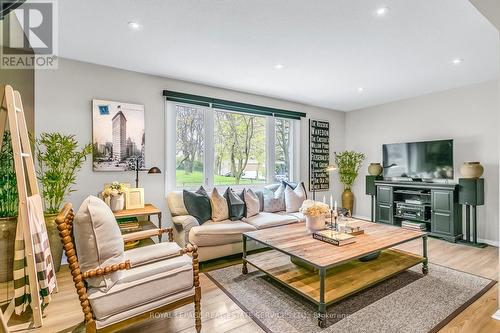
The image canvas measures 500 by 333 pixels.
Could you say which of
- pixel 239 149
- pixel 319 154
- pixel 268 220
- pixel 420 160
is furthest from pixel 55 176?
pixel 420 160

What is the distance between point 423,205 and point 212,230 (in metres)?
3.61

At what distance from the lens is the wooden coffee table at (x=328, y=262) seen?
1964mm

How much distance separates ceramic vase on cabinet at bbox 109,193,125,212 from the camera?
2.88 m

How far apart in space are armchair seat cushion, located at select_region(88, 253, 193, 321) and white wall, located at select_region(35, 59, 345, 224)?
6.68 ft

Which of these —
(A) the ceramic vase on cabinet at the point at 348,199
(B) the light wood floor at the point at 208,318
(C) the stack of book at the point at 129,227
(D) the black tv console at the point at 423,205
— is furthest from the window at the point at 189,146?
(D) the black tv console at the point at 423,205

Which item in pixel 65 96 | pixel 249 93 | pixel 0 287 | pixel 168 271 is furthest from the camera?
pixel 249 93

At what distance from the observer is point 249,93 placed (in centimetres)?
446

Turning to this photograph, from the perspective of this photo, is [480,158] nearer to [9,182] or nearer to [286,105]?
[286,105]

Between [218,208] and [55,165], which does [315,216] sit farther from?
[55,165]

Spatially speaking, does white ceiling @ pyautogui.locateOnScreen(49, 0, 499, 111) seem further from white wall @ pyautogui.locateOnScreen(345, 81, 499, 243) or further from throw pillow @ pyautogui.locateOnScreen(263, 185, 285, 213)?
throw pillow @ pyautogui.locateOnScreen(263, 185, 285, 213)

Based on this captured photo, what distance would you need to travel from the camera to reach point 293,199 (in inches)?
160

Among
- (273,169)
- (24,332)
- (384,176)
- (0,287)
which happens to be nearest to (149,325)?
(24,332)

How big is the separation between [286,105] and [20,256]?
14.3 ft
